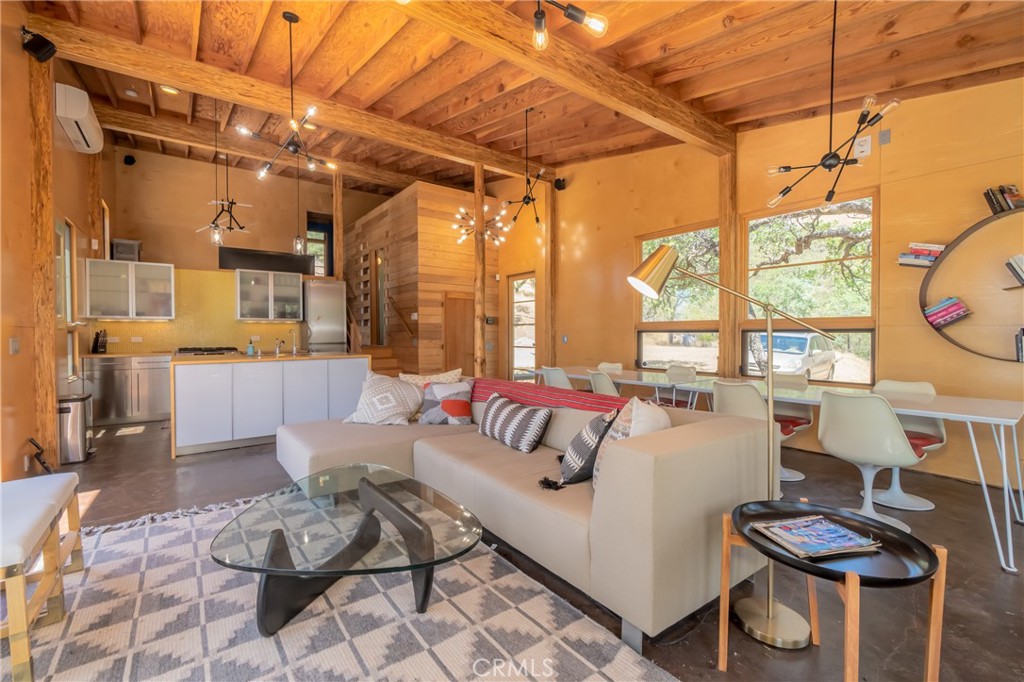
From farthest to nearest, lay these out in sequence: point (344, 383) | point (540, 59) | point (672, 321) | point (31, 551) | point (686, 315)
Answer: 1. point (672, 321)
2. point (686, 315)
3. point (344, 383)
4. point (540, 59)
5. point (31, 551)

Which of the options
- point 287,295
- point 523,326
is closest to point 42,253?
point 287,295

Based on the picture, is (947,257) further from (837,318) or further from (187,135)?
(187,135)

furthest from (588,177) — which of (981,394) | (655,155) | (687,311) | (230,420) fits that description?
(230,420)

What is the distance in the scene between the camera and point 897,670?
154 cm

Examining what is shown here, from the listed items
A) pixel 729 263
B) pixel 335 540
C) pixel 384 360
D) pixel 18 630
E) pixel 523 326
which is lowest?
pixel 18 630

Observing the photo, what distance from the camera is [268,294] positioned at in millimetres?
7406

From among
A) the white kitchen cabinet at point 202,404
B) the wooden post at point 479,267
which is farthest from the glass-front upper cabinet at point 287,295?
the wooden post at point 479,267

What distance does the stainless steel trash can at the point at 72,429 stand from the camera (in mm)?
3922

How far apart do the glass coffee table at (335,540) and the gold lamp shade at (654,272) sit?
44.3 inches

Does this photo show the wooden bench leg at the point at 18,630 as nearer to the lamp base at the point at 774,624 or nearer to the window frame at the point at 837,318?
the lamp base at the point at 774,624

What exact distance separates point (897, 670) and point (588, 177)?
19.9 ft

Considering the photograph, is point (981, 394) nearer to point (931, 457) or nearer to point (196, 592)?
point (931, 457)

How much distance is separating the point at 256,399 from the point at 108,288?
366 centimetres

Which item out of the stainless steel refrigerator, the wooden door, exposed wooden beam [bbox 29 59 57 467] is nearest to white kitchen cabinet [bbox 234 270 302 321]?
the stainless steel refrigerator
